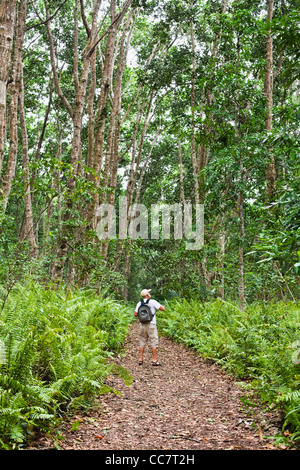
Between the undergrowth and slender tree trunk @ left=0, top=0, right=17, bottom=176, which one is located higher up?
slender tree trunk @ left=0, top=0, right=17, bottom=176

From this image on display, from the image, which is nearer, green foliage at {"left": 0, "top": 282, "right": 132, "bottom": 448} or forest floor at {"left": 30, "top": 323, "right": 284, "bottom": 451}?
green foliage at {"left": 0, "top": 282, "right": 132, "bottom": 448}

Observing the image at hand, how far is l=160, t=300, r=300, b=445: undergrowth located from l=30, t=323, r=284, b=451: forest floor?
0.93 ft

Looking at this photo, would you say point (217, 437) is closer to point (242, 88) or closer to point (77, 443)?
point (77, 443)

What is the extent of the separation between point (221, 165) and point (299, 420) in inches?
260

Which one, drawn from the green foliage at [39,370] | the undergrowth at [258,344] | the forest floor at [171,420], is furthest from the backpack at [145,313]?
the green foliage at [39,370]

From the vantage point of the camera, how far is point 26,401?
12.4 feet

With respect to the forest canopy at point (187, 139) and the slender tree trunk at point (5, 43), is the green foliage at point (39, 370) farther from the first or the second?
the slender tree trunk at point (5, 43)

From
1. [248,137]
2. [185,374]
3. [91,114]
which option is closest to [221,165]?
[248,137]

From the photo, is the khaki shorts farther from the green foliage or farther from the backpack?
the green foliage

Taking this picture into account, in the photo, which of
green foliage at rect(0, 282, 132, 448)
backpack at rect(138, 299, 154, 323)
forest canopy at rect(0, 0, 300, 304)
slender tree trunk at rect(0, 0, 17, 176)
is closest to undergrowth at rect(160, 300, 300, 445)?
forest canopy at rect(0, 0, 300, 304)

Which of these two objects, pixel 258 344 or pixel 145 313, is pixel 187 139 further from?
pixel 258 344

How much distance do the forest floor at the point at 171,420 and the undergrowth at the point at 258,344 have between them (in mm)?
284

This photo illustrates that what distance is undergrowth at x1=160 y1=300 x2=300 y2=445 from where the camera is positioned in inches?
171

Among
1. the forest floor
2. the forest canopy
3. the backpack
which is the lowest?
the forest floor
